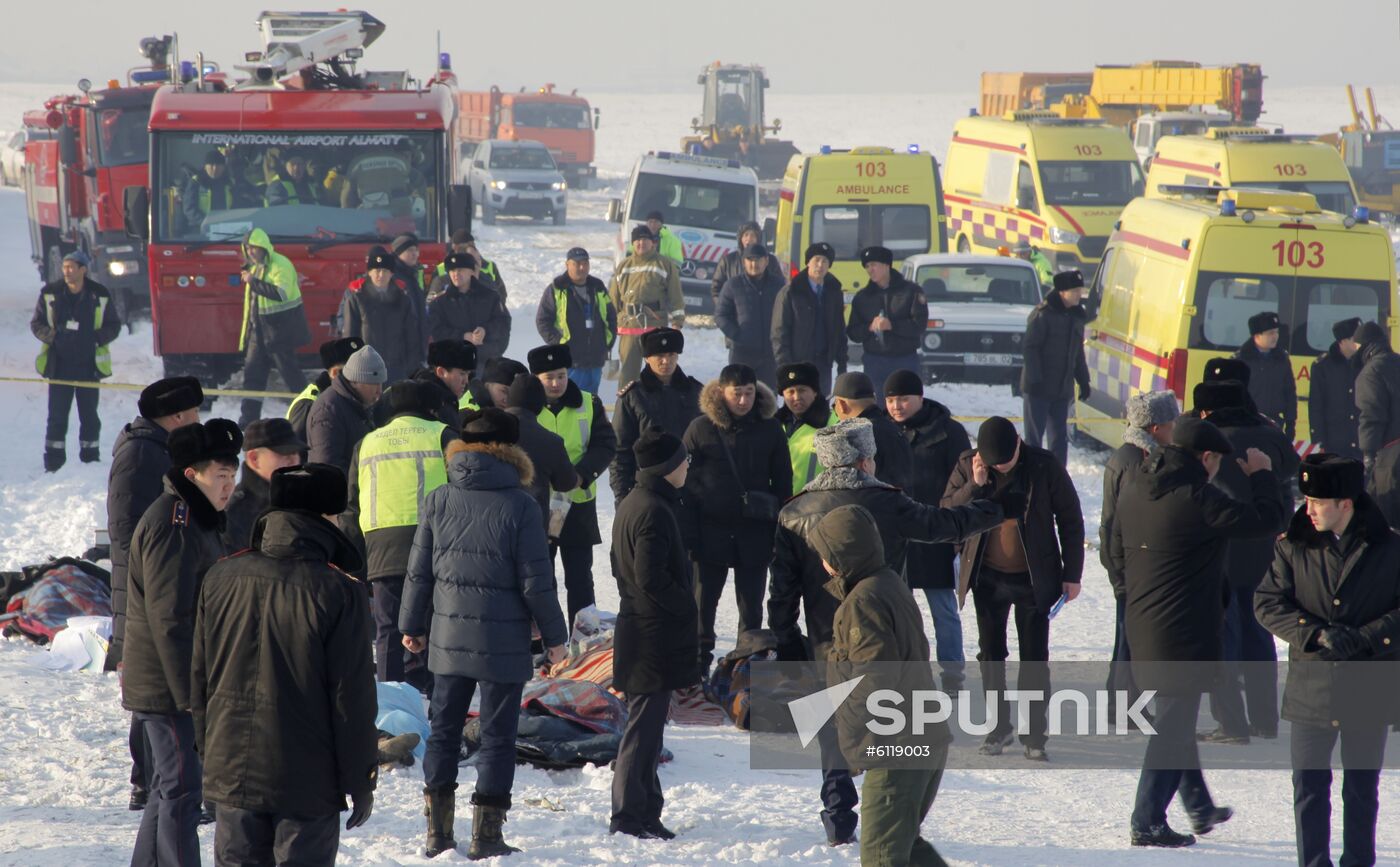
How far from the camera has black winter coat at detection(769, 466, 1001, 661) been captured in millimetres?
6352

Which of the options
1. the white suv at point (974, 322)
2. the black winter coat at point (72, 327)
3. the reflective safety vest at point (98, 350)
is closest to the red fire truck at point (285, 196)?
the reflective safety vest at point (98, 350)

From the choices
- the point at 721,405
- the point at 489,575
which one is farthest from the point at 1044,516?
the point at 489,575

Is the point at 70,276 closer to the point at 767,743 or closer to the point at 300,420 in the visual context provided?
the point at 300,420

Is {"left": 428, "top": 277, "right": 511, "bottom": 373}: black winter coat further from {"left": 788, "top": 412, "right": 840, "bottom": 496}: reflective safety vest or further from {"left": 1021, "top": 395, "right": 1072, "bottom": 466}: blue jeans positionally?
{"left": 788, "top": 412, "right": 840, "bottom": 496}: reflective safety vest

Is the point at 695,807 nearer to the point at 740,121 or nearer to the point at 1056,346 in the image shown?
the point at 1056,346

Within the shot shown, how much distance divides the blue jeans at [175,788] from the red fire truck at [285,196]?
9.55 metres

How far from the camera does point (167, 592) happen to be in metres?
5.24

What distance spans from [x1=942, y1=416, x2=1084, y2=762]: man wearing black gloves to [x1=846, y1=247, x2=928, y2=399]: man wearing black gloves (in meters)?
5.79

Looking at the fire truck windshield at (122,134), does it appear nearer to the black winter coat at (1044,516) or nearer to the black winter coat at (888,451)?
the black winter coat at (888,451)

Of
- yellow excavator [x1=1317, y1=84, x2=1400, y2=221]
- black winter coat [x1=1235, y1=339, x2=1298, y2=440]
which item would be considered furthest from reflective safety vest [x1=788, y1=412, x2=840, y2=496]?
yellow excavator [x1=1317, y1=84, x2=1400, y2=221]

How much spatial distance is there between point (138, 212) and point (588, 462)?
7.68 m

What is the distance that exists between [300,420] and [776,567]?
11.3 ft

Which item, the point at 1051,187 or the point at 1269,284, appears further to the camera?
the point at 1051,187

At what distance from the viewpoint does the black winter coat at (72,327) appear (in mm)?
13453
